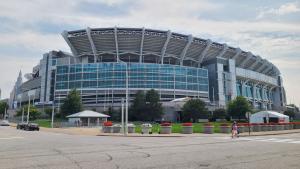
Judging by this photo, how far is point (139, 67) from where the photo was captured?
104875mm

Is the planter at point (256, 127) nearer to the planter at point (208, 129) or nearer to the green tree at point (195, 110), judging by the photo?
the planter at point (208, 129)

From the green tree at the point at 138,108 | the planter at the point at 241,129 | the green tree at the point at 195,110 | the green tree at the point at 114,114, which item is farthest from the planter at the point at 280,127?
the green tree at the point at 114,114

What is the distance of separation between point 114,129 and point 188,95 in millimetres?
76649

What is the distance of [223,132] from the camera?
34.8 m

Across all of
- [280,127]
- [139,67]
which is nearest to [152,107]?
[139,67]

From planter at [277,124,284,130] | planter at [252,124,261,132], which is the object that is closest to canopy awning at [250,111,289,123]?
planter at [277,124,284,130]

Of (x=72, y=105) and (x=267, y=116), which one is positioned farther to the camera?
(x=72, y=105)

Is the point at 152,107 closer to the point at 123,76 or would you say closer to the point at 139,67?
the point at 123,76

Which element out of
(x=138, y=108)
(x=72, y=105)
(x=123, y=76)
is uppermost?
(x=123, y=76)

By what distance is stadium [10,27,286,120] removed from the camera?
100 meters

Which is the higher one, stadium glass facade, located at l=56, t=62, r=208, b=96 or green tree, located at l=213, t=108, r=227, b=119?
stadium glass facade, located at l=56, t=62, r=208, b=96

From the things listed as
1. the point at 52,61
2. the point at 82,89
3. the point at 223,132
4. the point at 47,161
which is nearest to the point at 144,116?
the point at 82,89

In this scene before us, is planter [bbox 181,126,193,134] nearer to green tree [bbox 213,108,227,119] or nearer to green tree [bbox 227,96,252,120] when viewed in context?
green tree [bbox 227,96,252,120]

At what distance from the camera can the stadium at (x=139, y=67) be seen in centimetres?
10050
